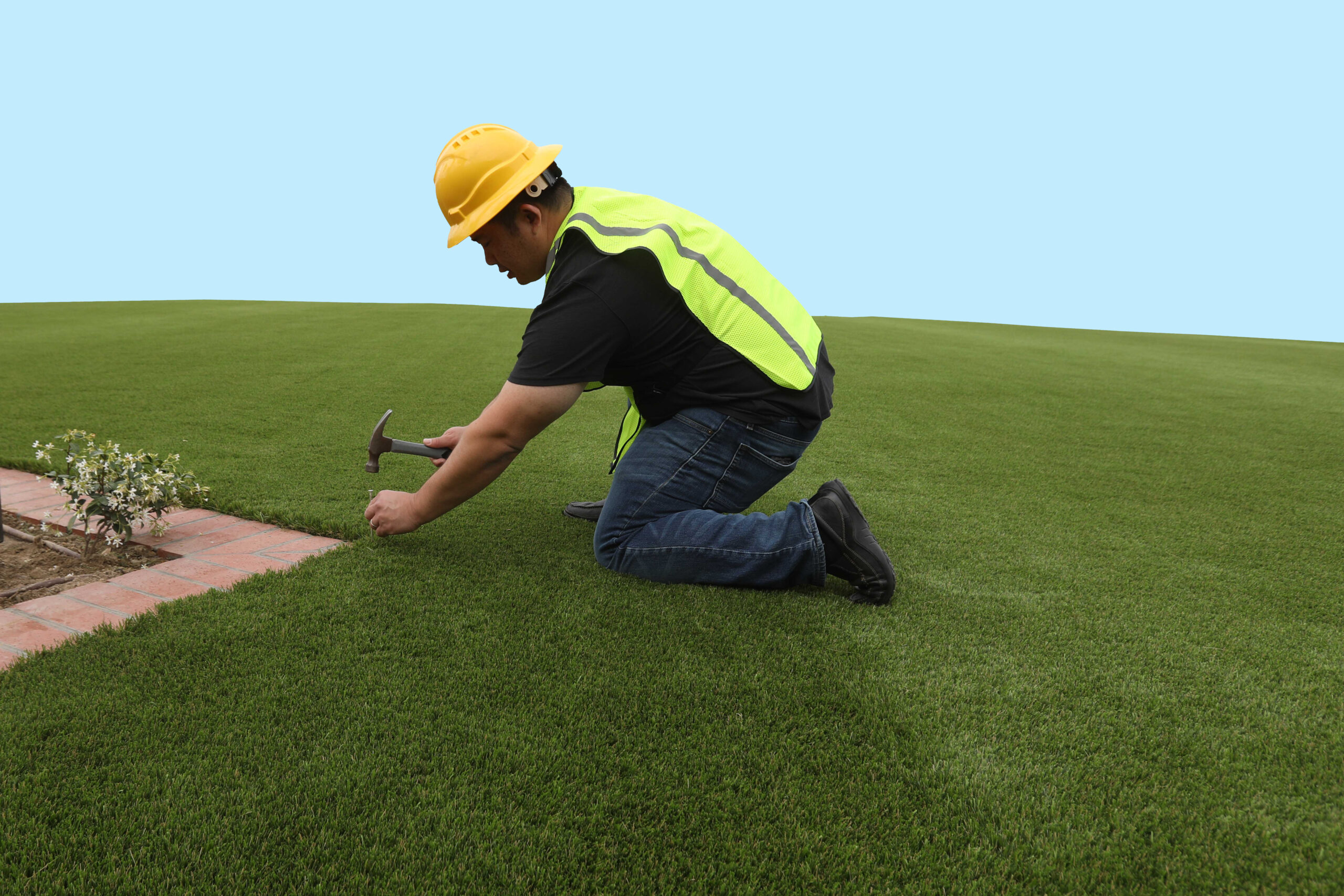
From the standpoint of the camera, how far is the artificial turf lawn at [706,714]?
1.35m

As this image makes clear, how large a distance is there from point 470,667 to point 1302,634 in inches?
93.0

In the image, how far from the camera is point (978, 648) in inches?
82.8

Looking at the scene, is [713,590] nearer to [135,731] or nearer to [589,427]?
[135,731]

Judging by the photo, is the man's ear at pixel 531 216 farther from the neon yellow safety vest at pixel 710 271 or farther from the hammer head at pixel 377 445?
the hammer head at pixel 377 445

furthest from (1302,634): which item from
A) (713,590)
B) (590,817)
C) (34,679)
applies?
(34,679)

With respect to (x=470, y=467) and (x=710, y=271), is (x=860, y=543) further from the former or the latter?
(x=470, y=467)

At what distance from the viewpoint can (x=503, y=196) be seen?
2.31 meters

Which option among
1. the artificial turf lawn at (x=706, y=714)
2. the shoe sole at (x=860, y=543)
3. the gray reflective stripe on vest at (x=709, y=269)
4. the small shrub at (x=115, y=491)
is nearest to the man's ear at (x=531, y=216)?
the gray reflective stripe on vest at (x=709, y=269)

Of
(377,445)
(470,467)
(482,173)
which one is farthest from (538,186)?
(377,445)

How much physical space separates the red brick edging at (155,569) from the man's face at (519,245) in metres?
1.17

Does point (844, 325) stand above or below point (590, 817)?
above

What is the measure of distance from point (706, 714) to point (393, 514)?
130 cm

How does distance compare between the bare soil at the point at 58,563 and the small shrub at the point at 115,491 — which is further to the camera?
the small shrub at the point at 115,491

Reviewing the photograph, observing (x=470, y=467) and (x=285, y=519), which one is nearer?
(x=470, y=467)
